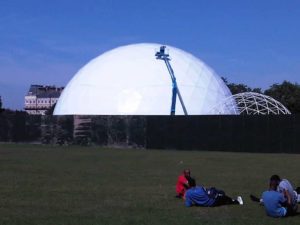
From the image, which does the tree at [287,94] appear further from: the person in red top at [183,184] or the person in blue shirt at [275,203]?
the person in blue shirt at [275,203]

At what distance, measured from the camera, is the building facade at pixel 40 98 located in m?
151

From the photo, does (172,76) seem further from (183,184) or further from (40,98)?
(40,98)

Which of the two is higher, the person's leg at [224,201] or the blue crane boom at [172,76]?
the blue crane boom at [172,76]

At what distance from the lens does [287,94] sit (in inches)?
2970

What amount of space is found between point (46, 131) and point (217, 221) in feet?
111

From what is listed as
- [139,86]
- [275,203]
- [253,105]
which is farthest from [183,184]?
[253,105]

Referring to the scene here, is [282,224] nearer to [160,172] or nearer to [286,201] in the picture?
[286,201]

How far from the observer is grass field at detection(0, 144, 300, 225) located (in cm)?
1012

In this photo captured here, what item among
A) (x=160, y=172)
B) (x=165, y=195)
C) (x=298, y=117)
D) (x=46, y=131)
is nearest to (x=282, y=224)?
(x=165, y=195)

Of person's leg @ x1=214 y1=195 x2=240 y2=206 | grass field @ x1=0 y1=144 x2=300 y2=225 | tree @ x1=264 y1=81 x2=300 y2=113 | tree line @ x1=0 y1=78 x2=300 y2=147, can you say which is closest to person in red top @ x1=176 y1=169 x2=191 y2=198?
grass field @ x1=0 y1=144 x2=300 y2=225

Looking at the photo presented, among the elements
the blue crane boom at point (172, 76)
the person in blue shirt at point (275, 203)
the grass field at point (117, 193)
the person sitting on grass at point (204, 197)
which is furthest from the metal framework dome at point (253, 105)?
the person in blue shirt at point (275, 203)

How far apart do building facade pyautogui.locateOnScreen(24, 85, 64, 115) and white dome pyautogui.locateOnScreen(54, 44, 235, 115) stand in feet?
306

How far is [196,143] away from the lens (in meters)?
37.1

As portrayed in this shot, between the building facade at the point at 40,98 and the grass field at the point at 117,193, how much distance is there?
125 meters
